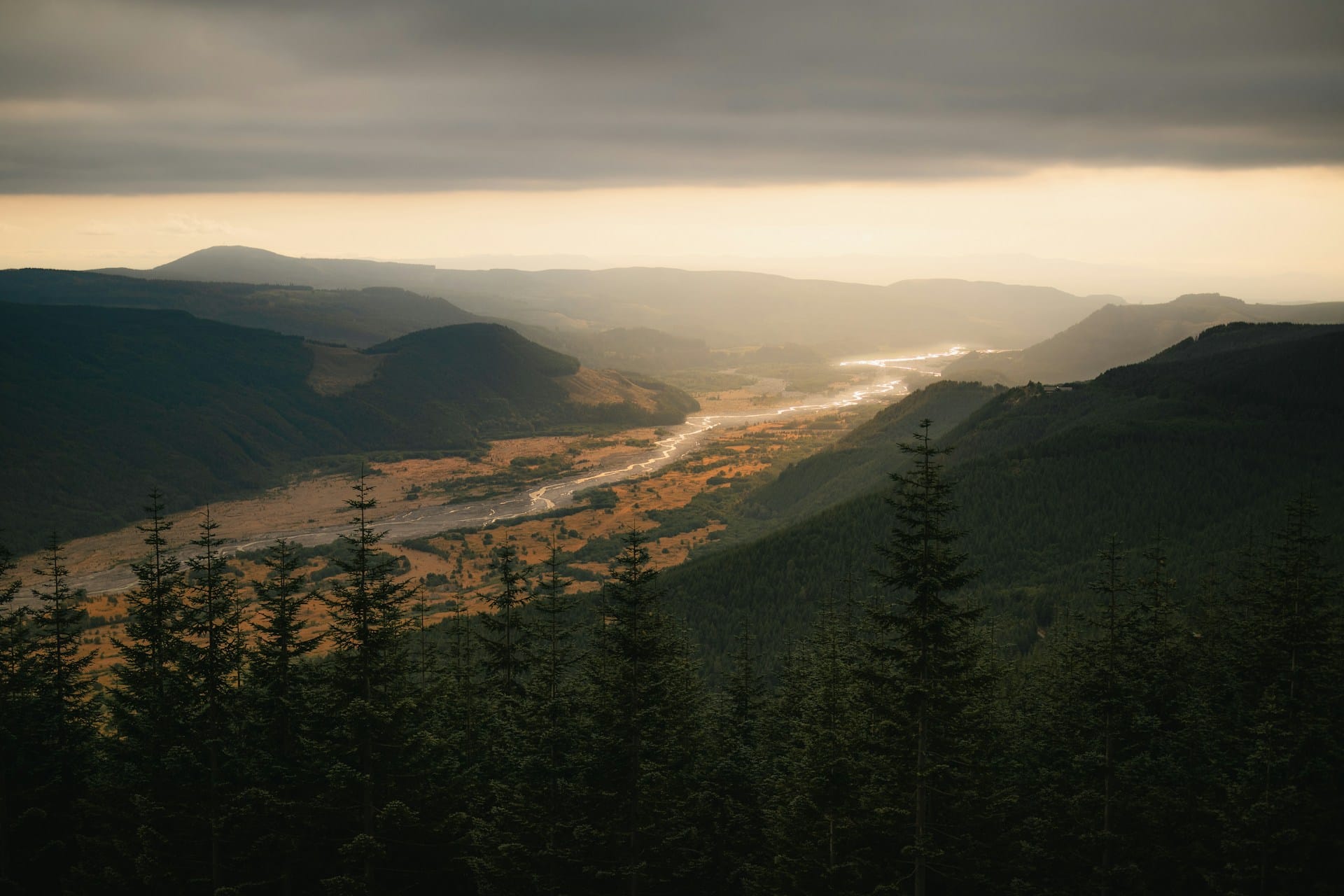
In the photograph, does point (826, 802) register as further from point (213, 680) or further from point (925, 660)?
point (213, 680)

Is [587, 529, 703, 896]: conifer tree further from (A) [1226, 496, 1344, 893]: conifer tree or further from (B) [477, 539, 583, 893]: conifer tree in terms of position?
(A) [1226, 496, 1344, 893]: conifer tree

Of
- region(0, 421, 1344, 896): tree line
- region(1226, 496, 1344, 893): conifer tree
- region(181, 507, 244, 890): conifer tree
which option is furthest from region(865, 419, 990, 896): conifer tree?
region(181, 507, 244, 890): conifer tree

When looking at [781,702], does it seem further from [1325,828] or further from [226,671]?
[226,671]

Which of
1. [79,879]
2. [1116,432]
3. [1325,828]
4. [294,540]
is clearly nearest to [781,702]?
[1325,828]

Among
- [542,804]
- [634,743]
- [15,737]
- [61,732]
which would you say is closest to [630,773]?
[634,743]

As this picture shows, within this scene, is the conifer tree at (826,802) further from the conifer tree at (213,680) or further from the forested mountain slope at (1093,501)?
the forested mountain slope at (1093,501)

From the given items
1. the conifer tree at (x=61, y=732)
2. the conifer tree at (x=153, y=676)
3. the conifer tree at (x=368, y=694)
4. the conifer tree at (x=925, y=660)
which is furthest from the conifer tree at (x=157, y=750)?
the conifer tree at (x=925, y=660)
